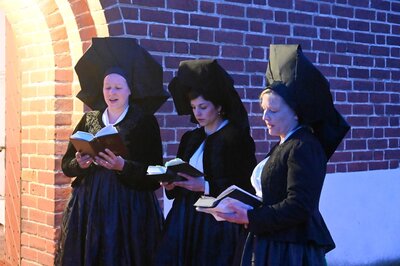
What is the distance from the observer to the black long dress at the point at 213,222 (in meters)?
4.23

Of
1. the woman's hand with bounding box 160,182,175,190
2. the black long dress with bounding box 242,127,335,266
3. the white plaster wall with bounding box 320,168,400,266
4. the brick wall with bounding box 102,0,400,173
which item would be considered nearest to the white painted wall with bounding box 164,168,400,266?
the white plaster wall with bounding box 320,168,400,266

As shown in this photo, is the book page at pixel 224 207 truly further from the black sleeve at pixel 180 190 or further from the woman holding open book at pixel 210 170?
the black sleeve at pixel 180 190

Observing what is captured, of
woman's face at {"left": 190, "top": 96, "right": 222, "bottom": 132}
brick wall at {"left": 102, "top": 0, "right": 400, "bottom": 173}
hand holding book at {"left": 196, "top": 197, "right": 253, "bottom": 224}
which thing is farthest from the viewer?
A: brick wall at {"left": 102, "top": 0, "right": 400, "bottom": 173}

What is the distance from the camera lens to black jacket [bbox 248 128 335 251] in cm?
353

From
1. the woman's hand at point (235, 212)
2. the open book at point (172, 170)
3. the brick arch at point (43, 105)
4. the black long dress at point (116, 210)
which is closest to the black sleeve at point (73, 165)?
the black long dress at point (116, 210)

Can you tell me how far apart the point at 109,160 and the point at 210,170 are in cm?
56

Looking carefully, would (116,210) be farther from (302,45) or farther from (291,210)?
(302,45)

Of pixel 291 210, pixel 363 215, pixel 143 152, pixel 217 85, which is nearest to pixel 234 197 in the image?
pixel 291 210

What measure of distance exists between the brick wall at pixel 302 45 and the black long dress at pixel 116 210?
3.09 feet

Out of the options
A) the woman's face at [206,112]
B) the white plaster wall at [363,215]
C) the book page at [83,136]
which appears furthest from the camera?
the white plaster wall at [363,215]

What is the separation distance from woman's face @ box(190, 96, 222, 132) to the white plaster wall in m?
2.25

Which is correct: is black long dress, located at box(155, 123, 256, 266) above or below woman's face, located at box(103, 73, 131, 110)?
below

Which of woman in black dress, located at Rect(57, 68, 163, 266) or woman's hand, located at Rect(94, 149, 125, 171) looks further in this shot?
woman in black dress, located at Rect(57, 68, 163, 266)

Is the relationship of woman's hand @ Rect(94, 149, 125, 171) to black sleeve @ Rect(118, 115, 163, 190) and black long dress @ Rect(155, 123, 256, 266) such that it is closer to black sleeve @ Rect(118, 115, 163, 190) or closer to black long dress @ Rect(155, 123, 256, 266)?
black sleeve @ Rect(118, 115, 163, 190)
